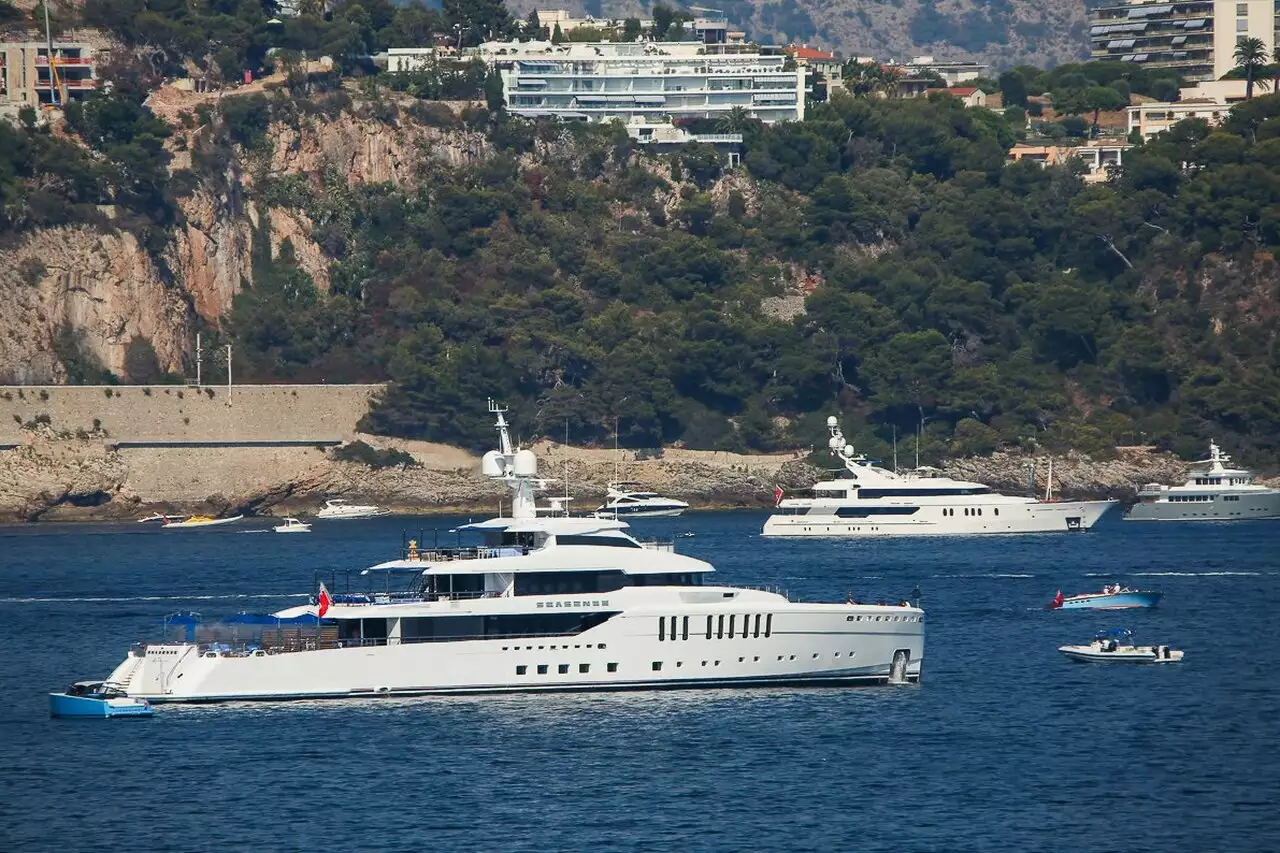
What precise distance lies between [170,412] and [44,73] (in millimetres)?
29182

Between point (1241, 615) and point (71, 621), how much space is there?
3311 cm

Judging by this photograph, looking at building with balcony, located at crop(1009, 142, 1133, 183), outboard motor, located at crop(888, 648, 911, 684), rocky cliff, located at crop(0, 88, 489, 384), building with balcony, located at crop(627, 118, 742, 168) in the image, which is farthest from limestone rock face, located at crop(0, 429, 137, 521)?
outboard motor, located at crop(888, 648, 911, 684)

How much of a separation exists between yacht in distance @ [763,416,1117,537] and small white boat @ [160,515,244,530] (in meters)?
32.2

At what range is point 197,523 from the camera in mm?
125750

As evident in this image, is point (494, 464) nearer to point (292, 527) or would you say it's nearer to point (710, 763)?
point (710, 763)

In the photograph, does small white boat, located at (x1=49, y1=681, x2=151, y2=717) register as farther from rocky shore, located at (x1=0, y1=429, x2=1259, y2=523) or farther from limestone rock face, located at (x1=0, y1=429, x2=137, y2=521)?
limestone rock face, located at (x1=0, y1=429, x2=137, y2=521)

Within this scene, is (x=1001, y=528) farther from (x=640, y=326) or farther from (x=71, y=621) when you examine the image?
(x=71, y=621)

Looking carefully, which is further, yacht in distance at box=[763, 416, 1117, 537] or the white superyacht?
yacht in distance at box=[763, 416, 1117, 537]

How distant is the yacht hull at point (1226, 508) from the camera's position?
11988cm

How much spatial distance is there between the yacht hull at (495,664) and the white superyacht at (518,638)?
21 millimetres

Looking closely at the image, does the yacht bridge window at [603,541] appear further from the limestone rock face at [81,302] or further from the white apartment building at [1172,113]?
the white apartment building at [1172,113]

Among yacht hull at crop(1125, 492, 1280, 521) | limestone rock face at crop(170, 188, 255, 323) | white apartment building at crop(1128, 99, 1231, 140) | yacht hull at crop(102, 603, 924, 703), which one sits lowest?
yacht hull at crop(1125, 492, 1280, 521)

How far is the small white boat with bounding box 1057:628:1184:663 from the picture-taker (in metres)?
60.8

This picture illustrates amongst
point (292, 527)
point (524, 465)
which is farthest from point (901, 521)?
point (524, 465)
